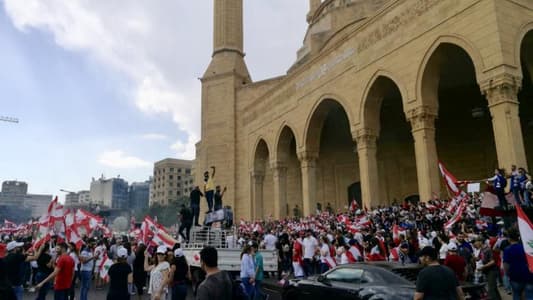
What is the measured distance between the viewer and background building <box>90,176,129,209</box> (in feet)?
399

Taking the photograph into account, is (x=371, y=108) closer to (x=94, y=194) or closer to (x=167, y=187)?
(x=167, y=187)

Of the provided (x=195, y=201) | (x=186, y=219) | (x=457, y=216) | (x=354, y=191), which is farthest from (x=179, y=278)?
(x=354, y=191)

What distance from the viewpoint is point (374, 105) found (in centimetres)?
1727

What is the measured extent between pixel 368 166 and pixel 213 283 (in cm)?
1454

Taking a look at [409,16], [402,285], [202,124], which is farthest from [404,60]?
[202,124]

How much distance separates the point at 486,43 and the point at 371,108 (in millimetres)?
5749

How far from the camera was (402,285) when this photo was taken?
5.11m

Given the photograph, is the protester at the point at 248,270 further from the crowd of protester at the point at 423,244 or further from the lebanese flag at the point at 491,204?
the lebanese flag at the point at 491,204

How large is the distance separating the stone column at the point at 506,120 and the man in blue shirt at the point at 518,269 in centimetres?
716

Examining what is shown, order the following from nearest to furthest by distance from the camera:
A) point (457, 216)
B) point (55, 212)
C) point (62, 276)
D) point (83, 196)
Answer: point (62, 276) < point (457, 216) < point (55, 212) < point (83, 196)

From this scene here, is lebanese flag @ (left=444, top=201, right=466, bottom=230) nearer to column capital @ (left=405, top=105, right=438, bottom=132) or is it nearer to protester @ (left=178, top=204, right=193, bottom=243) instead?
column capital @ (left=405, top=105, right=438, bottom=132)

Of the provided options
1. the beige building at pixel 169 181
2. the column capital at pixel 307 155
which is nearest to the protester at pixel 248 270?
the column capital at pixel 307 155

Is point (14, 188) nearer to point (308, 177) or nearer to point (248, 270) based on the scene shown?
point (308, 177)

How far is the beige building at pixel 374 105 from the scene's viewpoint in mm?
12414
